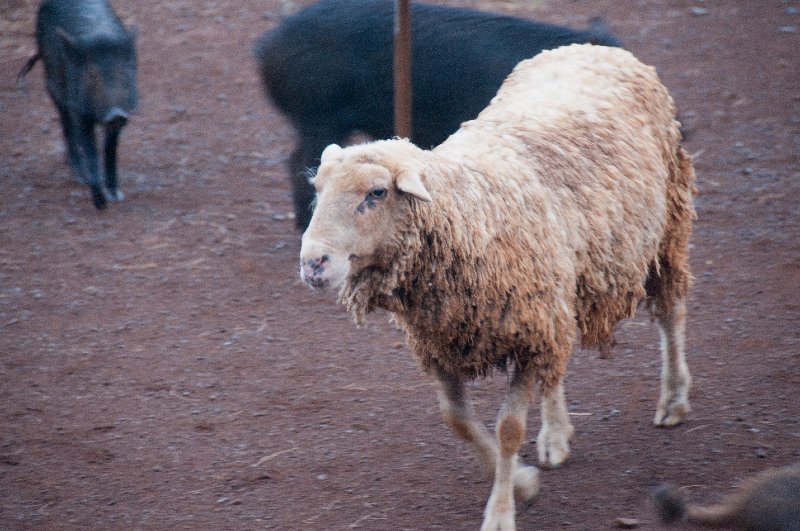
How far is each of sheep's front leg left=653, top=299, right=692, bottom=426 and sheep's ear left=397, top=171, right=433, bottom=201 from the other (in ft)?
6.25

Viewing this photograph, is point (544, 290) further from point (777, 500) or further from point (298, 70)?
point (298, 70)

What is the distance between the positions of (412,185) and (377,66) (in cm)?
387

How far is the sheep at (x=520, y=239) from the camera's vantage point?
361 cm

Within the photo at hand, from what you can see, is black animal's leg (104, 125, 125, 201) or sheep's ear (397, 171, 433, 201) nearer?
sheep's ear (397, 171, 433, 201)

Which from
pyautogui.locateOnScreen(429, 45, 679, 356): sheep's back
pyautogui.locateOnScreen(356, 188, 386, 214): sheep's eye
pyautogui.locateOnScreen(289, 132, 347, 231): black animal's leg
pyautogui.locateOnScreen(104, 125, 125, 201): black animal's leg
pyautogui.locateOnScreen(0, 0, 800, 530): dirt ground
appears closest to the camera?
pyautogui.locateOnScreen(356, 188, 386, 214): sheep's eye

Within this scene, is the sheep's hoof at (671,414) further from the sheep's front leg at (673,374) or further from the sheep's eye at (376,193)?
the sheep's eye at (376,193)

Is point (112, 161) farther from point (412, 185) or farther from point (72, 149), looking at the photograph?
point (412, 185)

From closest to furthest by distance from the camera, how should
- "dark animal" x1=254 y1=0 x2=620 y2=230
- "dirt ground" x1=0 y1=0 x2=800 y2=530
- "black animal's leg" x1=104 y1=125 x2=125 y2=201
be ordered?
1. "dirt ground" x1=0 y1=0 x2=800 y2=530
2. "dark animal" x1=254 y1=0 x2=620 y2=230
3. "black animal's leg" x1=104 y1=125 x2=125 y2=201

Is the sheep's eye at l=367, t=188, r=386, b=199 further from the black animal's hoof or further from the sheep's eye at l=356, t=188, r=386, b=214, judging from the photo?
the black animal's hoof

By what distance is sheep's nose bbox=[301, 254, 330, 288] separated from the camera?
3.39 meters

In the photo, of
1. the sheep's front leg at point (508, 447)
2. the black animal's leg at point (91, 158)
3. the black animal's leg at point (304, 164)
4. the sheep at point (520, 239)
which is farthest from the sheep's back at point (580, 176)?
the black animal's leg at point (91, 158)

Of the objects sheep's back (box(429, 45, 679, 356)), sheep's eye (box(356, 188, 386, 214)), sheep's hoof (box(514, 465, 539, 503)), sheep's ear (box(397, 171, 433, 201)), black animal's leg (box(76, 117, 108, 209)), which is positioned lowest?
black animal's leg (box(76, 117, 108, 209))

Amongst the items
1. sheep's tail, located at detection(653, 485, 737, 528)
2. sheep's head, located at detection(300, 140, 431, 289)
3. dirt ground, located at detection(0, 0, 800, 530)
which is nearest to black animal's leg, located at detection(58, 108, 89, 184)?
dirt ground, located at detection(0, 0, 800, 530)

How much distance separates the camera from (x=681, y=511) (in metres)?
3.57
